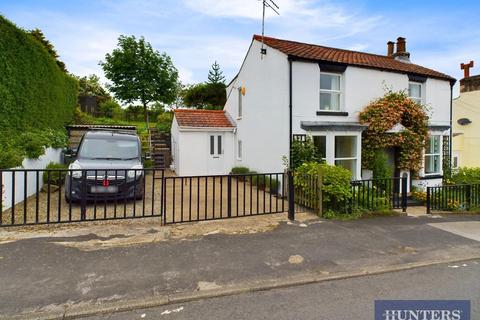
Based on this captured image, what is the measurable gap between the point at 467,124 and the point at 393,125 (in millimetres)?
14942

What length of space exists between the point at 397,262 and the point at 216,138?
37.9 ft

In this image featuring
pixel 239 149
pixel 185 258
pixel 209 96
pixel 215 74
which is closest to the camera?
pixel 185 258

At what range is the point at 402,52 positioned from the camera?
15430 millimetres

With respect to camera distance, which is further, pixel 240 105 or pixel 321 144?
pixel 240 105

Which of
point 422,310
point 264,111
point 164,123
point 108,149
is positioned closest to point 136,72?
point 164,123

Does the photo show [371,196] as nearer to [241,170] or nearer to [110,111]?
[241,170]

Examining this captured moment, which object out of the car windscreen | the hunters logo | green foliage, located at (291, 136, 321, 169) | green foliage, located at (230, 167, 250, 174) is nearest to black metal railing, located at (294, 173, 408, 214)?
green foliage, located at (291, 136, 321, 169)

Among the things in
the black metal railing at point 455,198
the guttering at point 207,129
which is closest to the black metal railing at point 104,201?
the guttering at point 207,129

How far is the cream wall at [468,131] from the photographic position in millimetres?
20750

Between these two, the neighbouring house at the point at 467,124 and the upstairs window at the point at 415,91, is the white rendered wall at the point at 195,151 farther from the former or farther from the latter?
the neighbouring house at the point at 467,124

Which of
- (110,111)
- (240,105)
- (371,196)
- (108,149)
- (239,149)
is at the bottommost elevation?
(371,196)

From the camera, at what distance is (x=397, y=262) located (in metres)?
4.67

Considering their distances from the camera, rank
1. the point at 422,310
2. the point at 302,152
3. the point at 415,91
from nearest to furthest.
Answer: the point at 422,310 → the point at 302,152 → the point at 415,91

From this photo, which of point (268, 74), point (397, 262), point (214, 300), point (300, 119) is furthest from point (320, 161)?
point (214, 300)
